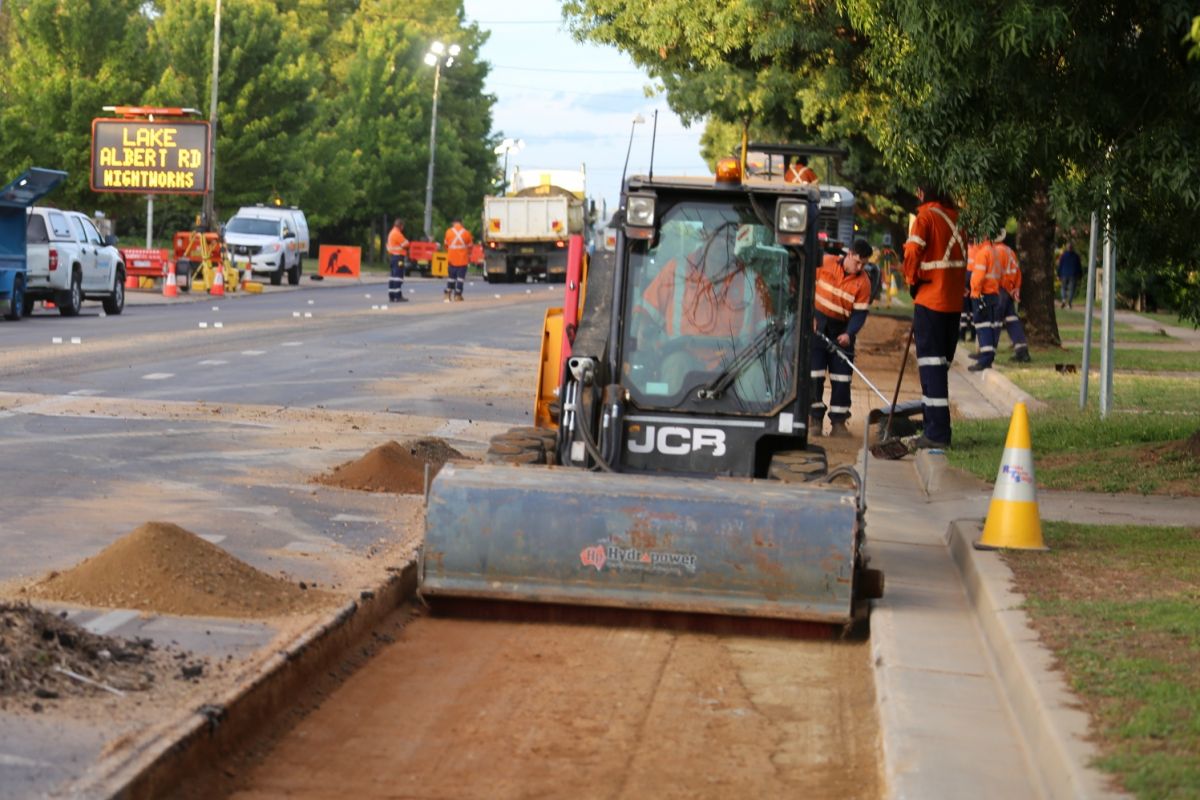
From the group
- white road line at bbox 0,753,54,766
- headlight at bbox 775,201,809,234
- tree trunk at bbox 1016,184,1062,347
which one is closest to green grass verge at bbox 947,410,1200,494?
headlight at bbox 775,201,809,234

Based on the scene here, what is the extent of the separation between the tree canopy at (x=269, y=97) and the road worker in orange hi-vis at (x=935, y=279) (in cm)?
4481

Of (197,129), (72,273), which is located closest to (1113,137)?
(72,273)

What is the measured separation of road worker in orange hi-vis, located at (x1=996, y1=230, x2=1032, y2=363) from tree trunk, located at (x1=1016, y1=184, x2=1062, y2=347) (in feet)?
9.74

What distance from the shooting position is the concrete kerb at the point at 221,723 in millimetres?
5559

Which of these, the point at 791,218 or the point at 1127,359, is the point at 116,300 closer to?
the point at 1127,359

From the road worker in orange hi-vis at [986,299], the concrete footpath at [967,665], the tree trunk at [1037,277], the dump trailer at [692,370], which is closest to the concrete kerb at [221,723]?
the dump trailer at [692,370]

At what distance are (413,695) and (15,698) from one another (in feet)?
5.63

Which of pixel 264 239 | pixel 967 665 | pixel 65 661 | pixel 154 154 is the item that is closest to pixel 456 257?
pixel 154 154

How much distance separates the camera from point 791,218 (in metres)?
9.85

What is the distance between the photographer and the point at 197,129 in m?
49.4

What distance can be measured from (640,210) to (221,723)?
454 cm

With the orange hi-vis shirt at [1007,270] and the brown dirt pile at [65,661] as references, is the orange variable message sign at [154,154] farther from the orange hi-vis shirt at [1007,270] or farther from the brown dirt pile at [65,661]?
the brown dirt pile at [65,661]

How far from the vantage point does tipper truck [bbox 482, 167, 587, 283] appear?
6184 cm

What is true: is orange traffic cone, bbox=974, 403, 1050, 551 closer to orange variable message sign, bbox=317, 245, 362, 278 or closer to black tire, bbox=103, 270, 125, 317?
black tire, bbox=103, 270, 125, 317
